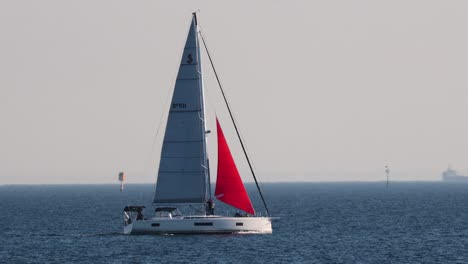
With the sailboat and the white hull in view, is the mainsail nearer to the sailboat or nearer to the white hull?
the sailboat

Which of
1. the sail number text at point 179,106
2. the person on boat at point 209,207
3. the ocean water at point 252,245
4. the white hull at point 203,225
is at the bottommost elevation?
the ocean water at point 252,245

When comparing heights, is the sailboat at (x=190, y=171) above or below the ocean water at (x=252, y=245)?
above

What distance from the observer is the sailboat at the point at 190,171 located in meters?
75.6

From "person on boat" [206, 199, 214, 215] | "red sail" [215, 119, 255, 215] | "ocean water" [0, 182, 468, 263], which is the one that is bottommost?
"ocean water" [0, 182, 468, 263]

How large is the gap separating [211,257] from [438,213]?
69.5 m

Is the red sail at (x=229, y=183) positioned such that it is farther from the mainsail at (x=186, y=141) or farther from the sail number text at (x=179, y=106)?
the sail number text at (x=179, y=106)

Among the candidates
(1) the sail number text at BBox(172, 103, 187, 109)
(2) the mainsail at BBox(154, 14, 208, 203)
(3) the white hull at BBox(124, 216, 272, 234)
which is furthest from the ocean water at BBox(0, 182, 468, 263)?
(1) the sail number text at BBox(172, 103, 187, 109)

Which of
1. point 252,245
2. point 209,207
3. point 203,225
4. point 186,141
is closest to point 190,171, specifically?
point 186,141

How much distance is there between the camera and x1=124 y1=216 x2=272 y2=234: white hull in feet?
244

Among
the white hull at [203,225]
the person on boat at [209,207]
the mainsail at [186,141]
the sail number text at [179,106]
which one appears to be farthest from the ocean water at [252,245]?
the sail number text at [179,106]

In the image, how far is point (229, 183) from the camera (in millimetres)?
77125

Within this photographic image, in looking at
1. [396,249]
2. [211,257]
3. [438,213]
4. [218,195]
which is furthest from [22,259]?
[438,213]

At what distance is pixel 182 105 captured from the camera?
250 ft

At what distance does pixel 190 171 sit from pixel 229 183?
10.0ft
